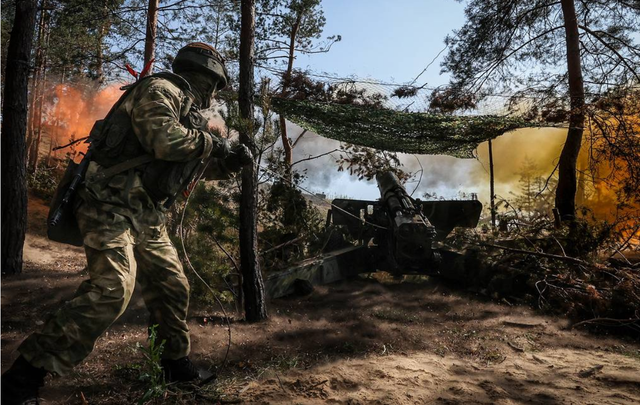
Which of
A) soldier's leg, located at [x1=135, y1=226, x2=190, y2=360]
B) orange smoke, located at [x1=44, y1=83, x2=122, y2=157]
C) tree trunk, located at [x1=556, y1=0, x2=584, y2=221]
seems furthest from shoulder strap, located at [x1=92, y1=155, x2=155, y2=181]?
orange smoke, located at [x1=44, y1=83, x2=122, y2=157]

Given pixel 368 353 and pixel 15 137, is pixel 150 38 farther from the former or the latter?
pixel 368 353

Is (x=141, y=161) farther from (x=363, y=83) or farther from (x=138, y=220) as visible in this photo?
(x=363, y=83)

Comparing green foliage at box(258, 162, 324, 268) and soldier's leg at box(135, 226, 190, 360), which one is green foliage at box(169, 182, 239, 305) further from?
green foliage at box(258, 162, 324, 268)

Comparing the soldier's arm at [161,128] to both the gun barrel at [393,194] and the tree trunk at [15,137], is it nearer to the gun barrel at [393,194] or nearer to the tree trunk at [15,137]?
the gun barrel at [393,194]

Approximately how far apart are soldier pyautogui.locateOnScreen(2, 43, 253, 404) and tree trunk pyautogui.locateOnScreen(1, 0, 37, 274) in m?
4.84

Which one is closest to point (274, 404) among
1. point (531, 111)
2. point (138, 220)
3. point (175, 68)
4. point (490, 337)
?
point (138, 220)

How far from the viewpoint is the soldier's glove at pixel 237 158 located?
340cm

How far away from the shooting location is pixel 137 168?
2883 millimetres

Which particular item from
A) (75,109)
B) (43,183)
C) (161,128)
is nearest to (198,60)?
(161,128)

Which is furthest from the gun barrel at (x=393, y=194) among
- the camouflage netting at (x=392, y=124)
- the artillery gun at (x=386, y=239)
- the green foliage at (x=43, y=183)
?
the green foliage at (x=43, y=183)

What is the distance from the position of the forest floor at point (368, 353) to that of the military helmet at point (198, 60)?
2195mm

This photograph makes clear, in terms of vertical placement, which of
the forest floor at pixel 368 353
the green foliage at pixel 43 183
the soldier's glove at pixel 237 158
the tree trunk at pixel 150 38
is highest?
the tree trunk at pixel 150 38

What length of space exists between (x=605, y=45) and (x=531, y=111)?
139 inches

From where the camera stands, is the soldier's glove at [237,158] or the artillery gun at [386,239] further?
the artillery gun at [386,239]
